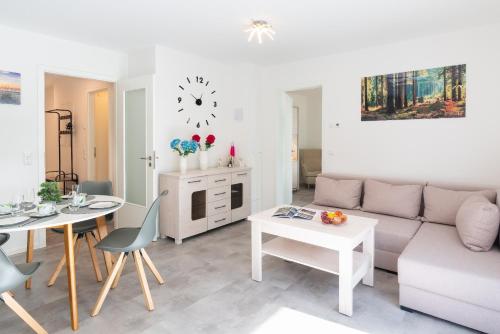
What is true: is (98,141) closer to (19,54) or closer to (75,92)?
(75,92)

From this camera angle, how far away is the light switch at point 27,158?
3.50 metres

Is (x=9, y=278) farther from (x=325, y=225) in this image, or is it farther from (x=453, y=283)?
(x=453, y=283)

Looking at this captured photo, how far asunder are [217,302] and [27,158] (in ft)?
8.94

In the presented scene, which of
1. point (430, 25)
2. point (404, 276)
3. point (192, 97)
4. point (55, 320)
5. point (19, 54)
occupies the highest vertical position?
point (430, 25)

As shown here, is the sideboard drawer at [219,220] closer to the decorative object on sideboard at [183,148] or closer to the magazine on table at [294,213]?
the decorative object on sideboard at [183,148]

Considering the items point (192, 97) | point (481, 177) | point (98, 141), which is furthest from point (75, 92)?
point (481, 177)

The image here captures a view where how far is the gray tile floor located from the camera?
2.13 m

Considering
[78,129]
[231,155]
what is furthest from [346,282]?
[78,129]

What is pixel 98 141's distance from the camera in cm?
535

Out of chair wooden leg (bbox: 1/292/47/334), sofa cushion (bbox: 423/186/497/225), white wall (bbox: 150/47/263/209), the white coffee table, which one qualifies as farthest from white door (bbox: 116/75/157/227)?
sofa cushion (bbox: 423/186/497/225)

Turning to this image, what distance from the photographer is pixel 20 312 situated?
187cm

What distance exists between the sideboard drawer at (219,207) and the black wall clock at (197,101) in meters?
1.14

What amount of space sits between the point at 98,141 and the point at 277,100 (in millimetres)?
3092

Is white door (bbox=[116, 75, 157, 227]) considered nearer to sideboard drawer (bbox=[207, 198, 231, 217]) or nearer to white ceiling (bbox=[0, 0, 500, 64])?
white ceiling (bbox=[0, 0, 500, 64])
